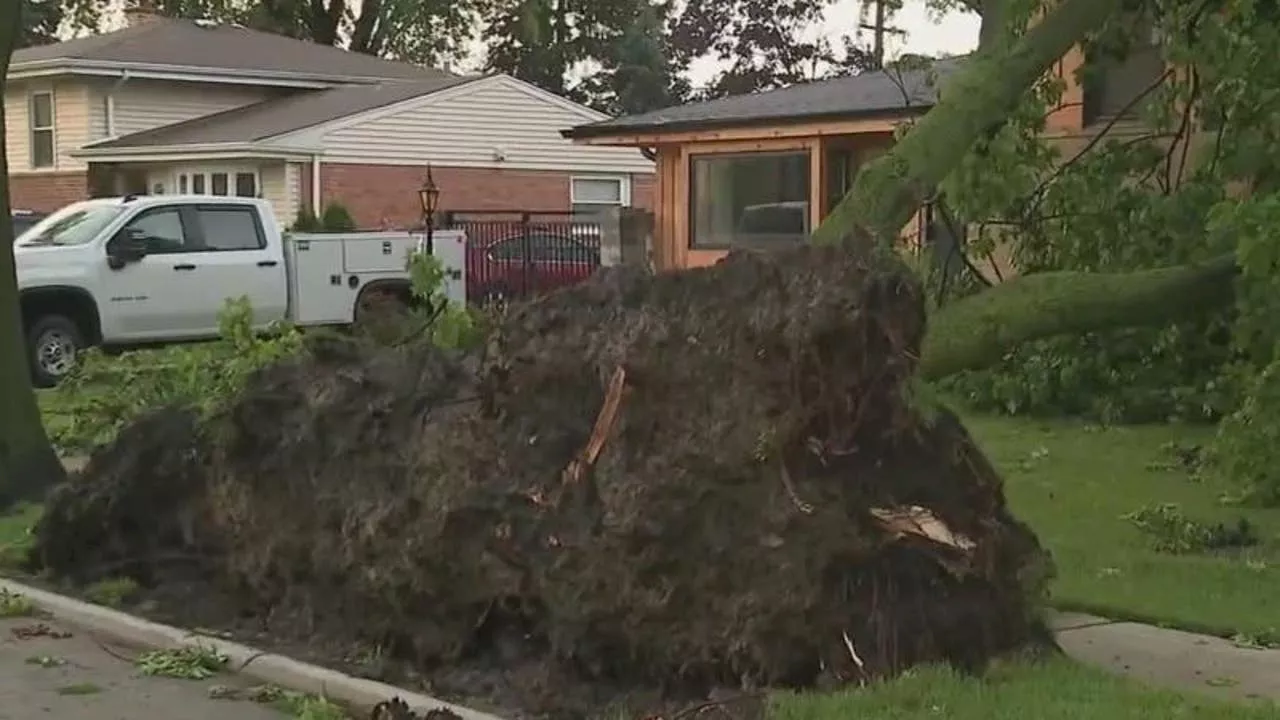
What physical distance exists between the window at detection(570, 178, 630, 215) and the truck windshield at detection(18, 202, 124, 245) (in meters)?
16.1

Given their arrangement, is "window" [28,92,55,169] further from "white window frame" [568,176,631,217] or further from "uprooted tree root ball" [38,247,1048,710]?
"uprooted tree root ball" [38,247,1048,710]

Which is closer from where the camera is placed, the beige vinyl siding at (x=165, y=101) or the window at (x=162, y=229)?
the window at (x=162, y=229)

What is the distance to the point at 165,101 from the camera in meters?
35.6

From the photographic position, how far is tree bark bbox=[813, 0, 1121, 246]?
8.94 metres

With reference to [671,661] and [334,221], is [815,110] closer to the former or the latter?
[334,221]

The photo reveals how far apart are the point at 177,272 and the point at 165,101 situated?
55.9 feet

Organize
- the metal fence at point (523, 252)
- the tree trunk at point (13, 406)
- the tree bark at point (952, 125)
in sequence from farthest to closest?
the metal fence at point (523, 252) → the tree trunk at point (13, 406) → the tree bark at point (952, 125)

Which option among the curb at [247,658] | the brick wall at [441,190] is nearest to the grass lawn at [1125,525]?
the curb at [247,658]

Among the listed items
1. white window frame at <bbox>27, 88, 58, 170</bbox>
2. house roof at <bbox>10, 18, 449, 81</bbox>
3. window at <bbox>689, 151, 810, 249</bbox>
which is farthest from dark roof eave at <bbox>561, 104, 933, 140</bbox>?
white window frame at <bbox>27, 88, 58, 170</bbox>

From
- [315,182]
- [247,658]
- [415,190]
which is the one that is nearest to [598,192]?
[415,190]

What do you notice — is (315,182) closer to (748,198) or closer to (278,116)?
(278,116)

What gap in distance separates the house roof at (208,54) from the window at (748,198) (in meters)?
15.0

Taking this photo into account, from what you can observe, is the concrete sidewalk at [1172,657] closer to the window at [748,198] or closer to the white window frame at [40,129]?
the window at [748,198]

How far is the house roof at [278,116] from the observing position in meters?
32.1
